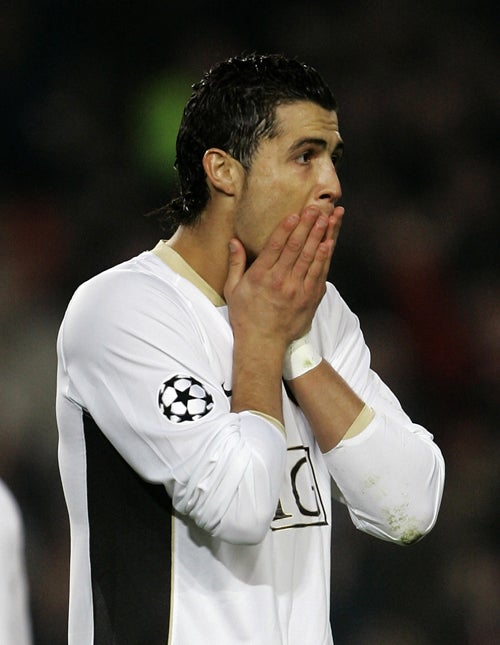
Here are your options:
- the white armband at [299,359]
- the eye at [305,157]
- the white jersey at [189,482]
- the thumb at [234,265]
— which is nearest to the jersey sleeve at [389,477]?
the white jersey at [189,482]

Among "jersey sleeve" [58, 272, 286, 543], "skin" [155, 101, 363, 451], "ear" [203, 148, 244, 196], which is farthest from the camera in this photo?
"ear" [203, 148, 244, 196]

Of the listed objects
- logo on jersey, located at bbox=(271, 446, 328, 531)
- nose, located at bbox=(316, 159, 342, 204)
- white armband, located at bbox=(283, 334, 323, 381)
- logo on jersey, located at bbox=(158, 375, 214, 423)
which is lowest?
logo on jersey, located at bbox=(271, 446, 328, 531)

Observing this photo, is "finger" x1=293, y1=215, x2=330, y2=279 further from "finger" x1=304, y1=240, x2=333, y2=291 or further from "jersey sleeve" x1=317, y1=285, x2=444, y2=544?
"jersey sleeve" x1=317, y1=285, x2=444, y2=544

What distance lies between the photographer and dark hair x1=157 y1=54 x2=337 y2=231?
2.33 metres

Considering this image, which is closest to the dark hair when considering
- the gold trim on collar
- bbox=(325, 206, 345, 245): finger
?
the gold trim on collar

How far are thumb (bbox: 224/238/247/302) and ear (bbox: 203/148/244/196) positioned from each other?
0.13 meters

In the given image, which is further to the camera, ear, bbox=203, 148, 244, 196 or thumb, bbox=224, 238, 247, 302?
ear, bbox=203, 148, 244, 196

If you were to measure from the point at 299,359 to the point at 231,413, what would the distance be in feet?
0.94

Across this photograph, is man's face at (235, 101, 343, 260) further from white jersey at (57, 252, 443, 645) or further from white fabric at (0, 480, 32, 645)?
white fabric at (0, 480, 32, 645)

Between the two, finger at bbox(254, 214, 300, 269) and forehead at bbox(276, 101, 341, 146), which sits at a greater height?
forehead at bbox(276, 101, 341, 146)

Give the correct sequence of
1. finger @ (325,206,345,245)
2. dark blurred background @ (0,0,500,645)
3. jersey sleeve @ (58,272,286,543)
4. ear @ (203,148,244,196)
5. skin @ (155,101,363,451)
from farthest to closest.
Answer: dark blurred background @ (0,0,500,645)
ear @ (203,148,244,196)
finger @ (325,206,345,245)
skin @ (155,101,363,451)
jersey sleeve @ (58,272,286,543)

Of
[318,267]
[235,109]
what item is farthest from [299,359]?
[235,109]

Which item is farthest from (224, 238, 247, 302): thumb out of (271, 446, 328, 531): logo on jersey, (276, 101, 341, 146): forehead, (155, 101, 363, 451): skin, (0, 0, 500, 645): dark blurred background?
(0, 0, 500, 645): dark blurred background

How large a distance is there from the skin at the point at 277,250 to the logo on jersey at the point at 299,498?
7cm
